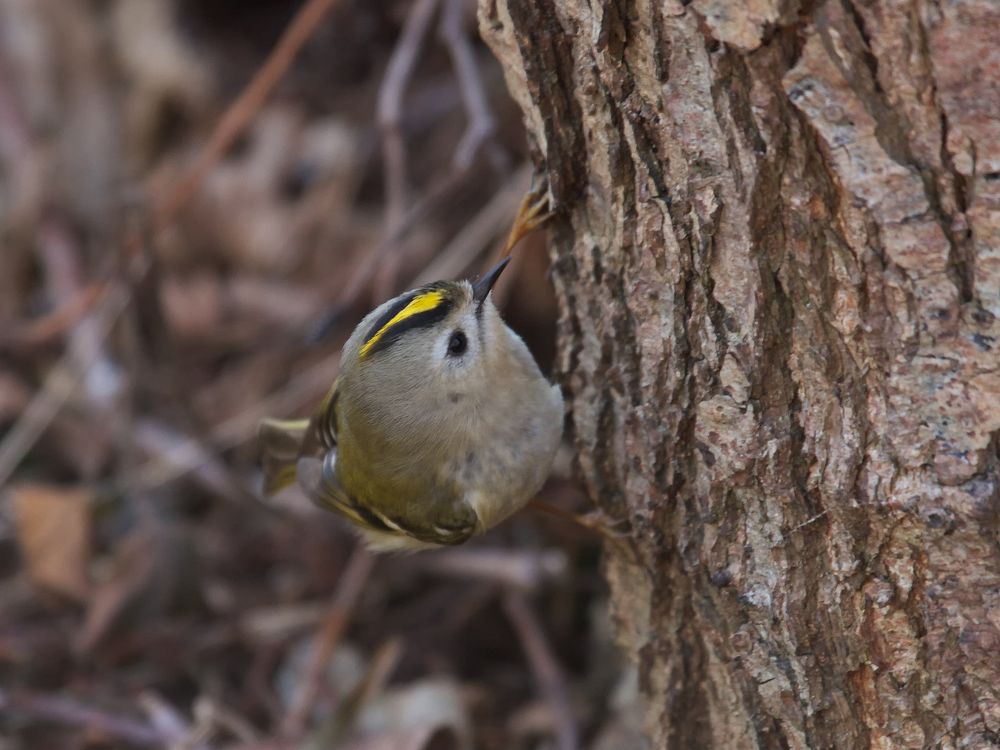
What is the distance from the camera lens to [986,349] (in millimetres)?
1383

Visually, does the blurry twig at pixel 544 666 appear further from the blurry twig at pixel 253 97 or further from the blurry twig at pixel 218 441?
the blurry twig at pixel 253 97

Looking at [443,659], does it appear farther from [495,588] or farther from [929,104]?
[929,104]

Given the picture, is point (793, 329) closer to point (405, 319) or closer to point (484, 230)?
point (405, 319)

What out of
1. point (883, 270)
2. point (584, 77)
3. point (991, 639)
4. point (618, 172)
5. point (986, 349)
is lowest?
point (991, 639)

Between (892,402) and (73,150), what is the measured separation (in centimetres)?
407

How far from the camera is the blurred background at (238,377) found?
121 inches

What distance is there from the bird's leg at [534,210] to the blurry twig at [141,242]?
45.6 inches

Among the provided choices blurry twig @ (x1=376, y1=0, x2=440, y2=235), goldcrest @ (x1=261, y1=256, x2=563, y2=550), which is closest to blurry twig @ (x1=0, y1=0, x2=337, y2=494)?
blurry twig @ (x1=376, y1=0, x2=440, y2=235)

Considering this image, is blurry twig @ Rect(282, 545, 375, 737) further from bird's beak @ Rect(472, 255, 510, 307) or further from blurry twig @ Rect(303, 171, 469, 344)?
bird's beak @ Rect(472, 255, 510, 307)

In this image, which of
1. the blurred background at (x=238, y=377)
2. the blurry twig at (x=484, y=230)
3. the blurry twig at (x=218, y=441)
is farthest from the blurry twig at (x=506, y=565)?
the blurry twig at (x=484, y=230)

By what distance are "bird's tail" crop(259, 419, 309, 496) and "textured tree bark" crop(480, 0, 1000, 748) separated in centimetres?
92

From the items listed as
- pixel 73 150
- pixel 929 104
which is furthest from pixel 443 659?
pixel 73 150

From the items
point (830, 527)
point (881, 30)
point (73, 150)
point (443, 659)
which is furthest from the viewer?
point (73, 150)

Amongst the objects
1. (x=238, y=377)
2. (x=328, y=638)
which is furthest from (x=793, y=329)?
(x=238, y=377)
